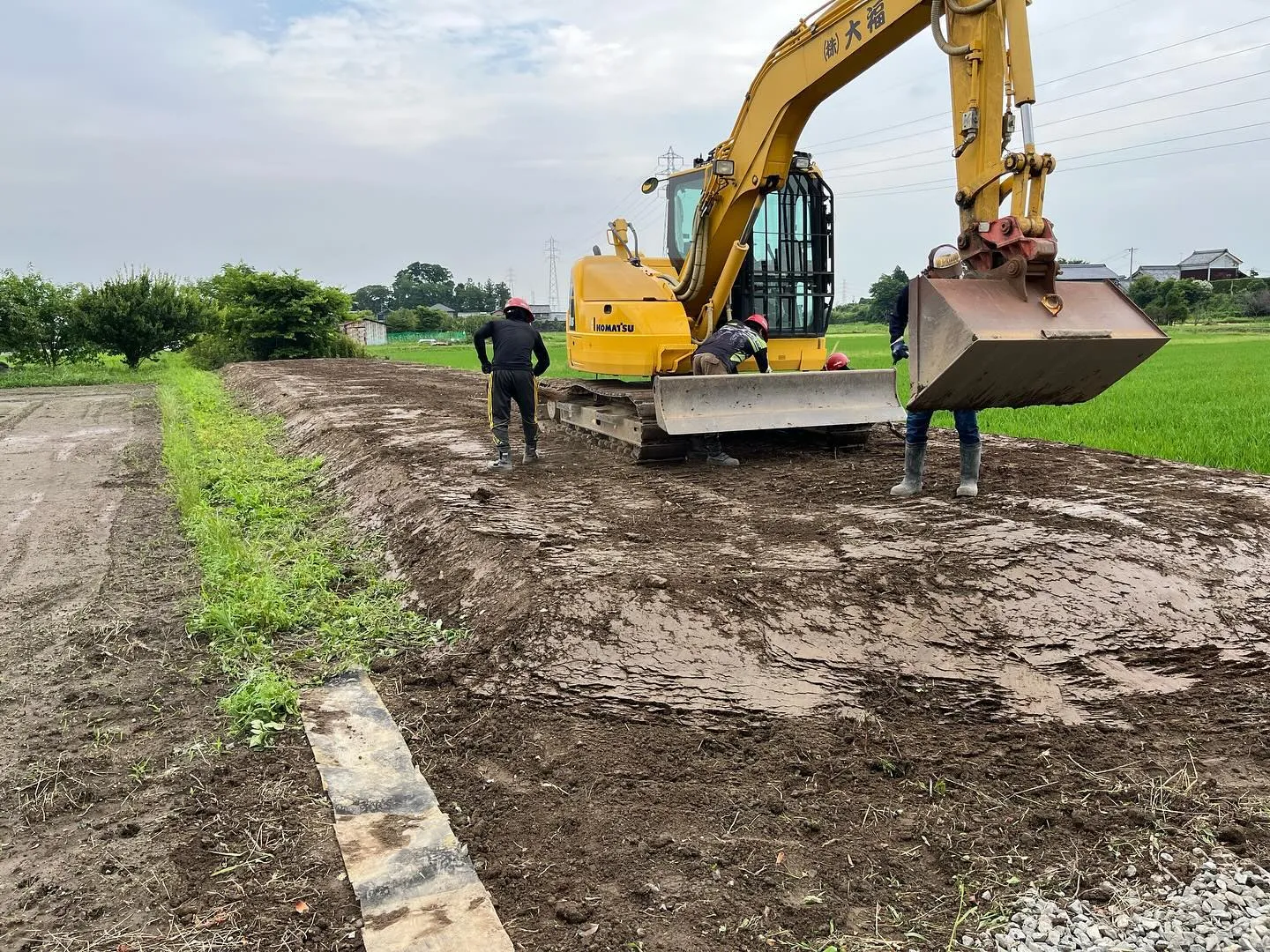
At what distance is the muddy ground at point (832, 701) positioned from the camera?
284 cm

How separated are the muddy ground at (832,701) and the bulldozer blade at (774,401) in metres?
1.22

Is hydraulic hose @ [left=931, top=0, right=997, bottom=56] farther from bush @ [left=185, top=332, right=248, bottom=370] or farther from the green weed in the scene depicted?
bush @ [left=185, top=332, right=248, bottom=370]

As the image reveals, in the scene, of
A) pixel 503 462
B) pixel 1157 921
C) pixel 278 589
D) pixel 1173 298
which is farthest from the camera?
pixel 1173 298

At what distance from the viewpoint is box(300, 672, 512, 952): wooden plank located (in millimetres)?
2594

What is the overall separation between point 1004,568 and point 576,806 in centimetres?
288

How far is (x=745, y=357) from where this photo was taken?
8.22m

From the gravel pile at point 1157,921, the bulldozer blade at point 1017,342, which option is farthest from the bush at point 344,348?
the gravel pile at point 1157,921

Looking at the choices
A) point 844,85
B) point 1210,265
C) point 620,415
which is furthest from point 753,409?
point 1210,265

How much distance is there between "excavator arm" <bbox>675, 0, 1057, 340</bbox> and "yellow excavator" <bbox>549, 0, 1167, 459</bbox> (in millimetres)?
12

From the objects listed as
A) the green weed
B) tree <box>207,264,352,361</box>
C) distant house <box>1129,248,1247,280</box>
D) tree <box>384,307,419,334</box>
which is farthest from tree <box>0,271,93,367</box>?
distant house <box>1129,248,1247,280</box>

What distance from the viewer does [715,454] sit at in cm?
816

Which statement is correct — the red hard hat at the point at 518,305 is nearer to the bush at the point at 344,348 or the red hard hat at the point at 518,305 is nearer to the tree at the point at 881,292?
the bush at the point at 344,348

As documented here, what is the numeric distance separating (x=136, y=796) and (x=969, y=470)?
5.61 metres

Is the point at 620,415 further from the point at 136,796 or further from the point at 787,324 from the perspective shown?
the point at 136,796
